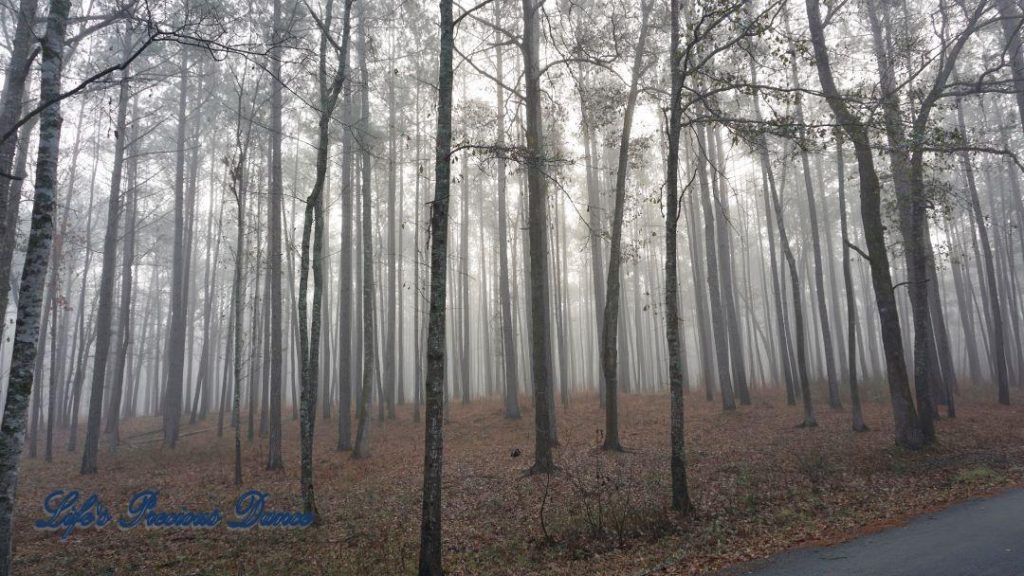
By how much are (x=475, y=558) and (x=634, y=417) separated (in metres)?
11.9

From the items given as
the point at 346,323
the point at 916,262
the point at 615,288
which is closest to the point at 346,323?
the point at 346,323

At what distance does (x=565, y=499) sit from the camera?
8.55 m

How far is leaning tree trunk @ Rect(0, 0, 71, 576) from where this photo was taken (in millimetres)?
5168

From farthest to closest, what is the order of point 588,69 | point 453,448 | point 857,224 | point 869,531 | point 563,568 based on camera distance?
point 857,224
point 453,448
point 588,69
point 869,531
point 563,568

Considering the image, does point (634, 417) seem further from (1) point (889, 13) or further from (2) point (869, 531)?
(1) point (889, 13)

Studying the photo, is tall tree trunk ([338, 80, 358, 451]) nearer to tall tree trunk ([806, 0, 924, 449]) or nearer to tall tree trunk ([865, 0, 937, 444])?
tall tree trunk ([806, 0, 924, 449])

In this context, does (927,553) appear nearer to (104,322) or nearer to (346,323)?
(346,323)

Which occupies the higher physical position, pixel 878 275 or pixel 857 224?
pixel 857 224

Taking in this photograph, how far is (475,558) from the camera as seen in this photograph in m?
6.54

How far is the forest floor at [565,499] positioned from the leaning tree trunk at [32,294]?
236cm

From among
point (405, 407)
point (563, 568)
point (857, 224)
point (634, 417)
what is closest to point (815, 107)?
Answer: point (634, 417)

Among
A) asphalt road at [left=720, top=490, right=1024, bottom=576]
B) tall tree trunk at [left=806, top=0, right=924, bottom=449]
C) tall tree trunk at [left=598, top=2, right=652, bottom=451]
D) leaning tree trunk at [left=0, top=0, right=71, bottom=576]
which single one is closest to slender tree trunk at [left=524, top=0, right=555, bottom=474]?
tall tree trunk at [left=598, top=2, right=652, bottom=451]

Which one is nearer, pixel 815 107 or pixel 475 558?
pixel 475 558

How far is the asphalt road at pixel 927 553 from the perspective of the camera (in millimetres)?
5078
